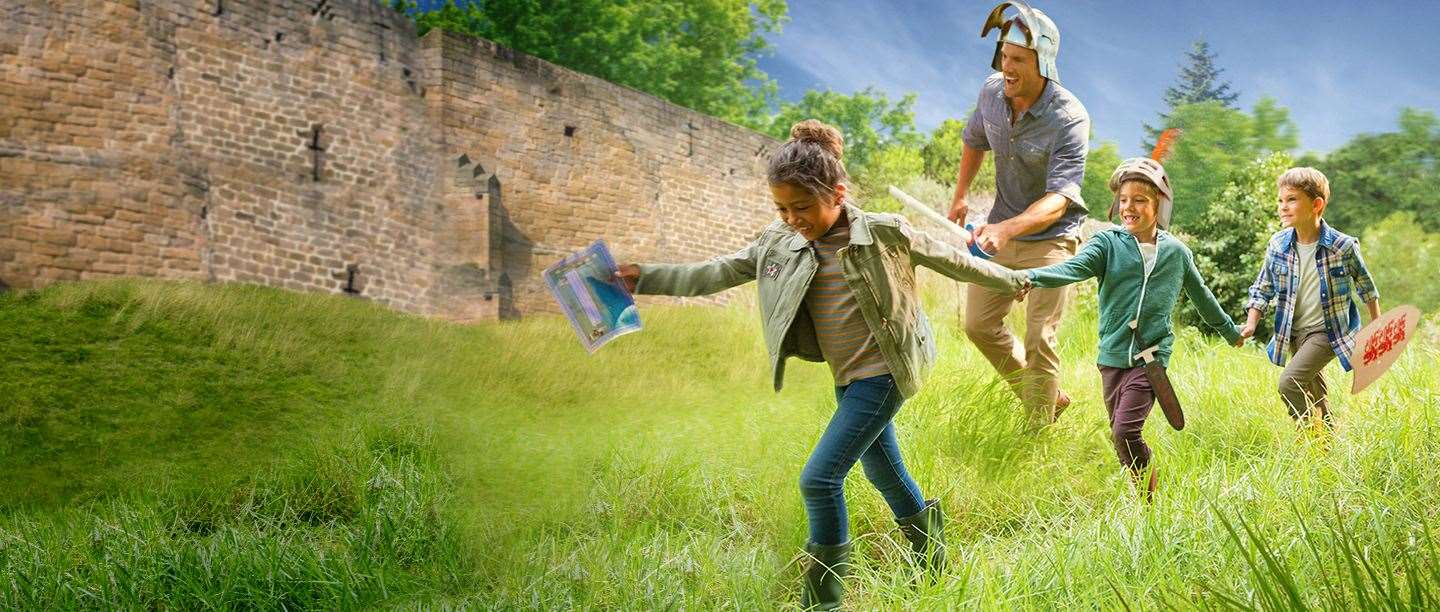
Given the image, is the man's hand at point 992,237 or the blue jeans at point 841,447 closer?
the blue jeans at point 841,447

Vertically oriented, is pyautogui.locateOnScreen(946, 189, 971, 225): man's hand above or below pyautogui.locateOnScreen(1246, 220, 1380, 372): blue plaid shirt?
above

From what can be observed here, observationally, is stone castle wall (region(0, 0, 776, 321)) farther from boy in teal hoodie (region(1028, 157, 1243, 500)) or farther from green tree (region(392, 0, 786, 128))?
boy in teal hoodie (region(1028, 157, 1243, 500))

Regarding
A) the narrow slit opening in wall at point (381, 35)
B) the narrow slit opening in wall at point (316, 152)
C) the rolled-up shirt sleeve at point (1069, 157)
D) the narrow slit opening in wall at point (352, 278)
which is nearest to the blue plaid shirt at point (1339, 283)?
the rolled-up shirt sleeve at point (1069, 157)

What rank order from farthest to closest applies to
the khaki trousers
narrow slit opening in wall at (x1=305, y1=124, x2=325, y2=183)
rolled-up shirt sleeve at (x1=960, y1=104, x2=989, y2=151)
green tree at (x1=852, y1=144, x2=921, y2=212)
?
green tree at (x1=852, y1=144, x2=921, y2=212)
narrow slit opening in wall at (x1=305, y1=124, x2=325, y2=183)
rolled-up shirt sleeve at (x1=960, y1=104, x2=989, y2=151)
the khaki trousers

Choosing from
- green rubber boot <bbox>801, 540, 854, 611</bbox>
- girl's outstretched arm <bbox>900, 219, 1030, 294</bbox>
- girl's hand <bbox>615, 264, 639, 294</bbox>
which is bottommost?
green rubber boot <bbox>801, 540, 854, 611</bbox>

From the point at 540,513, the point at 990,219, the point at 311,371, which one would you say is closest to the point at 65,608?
the point at 540,513

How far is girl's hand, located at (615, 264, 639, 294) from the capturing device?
9.25 ft

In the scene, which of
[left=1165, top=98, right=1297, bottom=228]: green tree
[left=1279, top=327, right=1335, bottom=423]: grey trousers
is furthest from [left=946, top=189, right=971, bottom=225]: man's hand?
[left=1165, top=98, right=1297, bottom=228]: green tree

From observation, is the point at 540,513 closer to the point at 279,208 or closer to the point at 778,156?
the point at 778,156

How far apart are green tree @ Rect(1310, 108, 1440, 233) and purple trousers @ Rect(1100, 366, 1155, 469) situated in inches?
146

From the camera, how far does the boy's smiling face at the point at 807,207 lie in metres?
2.42

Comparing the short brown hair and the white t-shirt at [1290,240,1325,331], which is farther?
the white t-shirt at [1290,240,1325,331]

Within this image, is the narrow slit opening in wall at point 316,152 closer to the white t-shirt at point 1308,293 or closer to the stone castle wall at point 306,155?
the stone castle wall at point 306,155

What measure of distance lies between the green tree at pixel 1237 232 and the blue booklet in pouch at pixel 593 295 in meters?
4.68
